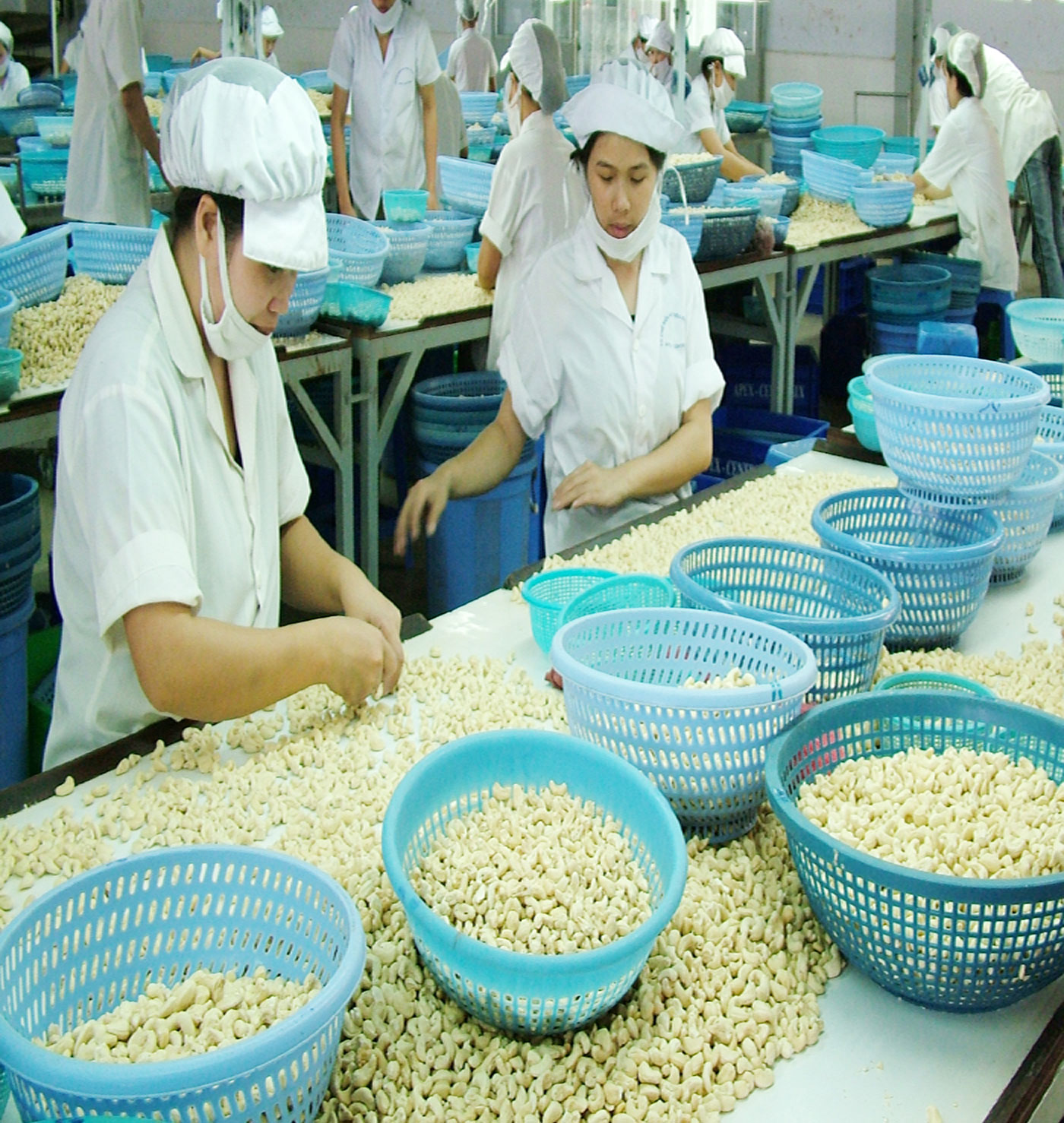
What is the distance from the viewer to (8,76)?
762 centimetres

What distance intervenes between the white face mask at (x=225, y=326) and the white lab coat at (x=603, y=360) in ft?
3.42

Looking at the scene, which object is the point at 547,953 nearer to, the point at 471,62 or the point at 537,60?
the point at 537,60

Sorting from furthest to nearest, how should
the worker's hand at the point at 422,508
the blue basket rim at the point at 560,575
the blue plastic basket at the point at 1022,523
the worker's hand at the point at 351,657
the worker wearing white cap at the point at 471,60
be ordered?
the worker wearing white cap at the point at 471,60 → the worker's hand at the point at 422,508 → the blue plastic basket at the point at 1022,523 → the blue basket rim at the point at 560,575 → the worker's hand at the point at 351,657

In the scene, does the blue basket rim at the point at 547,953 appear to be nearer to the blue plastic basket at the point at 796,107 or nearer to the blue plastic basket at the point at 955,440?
the blue plastic basket at the point at 955,440

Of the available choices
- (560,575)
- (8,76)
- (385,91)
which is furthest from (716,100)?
(560,575)

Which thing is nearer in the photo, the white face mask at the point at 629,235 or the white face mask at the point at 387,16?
the white face mask at the point at 629,235

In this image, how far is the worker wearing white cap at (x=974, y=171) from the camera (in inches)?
221

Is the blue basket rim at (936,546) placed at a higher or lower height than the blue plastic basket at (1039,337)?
lower

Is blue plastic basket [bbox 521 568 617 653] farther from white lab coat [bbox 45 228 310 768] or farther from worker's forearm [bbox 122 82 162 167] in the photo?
worker's forearm [bbox 122 82 162 167]

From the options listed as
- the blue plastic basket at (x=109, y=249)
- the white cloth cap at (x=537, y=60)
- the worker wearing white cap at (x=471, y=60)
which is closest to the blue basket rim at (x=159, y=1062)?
the blue plastic basket at (x=109, y=249)

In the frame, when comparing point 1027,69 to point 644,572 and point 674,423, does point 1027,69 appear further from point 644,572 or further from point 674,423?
point 644,572

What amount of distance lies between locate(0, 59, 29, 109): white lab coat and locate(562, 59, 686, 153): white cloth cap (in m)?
6.33

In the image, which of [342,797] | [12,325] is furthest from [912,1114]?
[12,325]

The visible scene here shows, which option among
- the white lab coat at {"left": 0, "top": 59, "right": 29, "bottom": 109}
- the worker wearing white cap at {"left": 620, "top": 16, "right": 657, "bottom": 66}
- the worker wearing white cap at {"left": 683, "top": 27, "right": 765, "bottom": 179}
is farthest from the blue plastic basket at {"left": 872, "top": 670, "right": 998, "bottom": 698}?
the white lab coat at {"left": 0, "top": 59, "right": 29, "bottom": 109}
